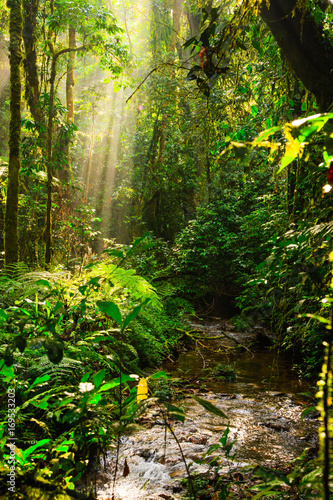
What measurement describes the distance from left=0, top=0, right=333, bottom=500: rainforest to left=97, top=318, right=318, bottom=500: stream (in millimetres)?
18

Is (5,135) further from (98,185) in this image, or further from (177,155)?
(177,155)

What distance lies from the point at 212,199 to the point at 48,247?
615 centimetres

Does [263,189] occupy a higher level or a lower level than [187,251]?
higher

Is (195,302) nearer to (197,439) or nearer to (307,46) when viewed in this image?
(197,439)

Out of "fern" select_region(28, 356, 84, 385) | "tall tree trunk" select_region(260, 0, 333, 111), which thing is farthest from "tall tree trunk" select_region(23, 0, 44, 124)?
"fern" select_region(28, 356, 84, 385)

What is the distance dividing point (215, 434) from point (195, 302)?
24.6 ft

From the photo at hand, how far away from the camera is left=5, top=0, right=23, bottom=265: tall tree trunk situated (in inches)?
175

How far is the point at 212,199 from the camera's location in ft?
35.2

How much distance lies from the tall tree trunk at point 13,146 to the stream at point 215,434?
281 centimetres

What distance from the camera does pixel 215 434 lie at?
2.60 m

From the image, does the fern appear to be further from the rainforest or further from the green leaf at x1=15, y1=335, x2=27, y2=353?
the green leaf at x1=15, y1=335, x2=27, y2=353

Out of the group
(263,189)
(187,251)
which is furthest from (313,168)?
(263,189)

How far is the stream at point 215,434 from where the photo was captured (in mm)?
1873

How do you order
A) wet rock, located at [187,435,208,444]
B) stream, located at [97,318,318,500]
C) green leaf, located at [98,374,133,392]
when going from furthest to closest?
wet rock, located at [187,435,208,444]
stream, located at [97,318,318,500]
green leaf, located at [98,374,133,392]
